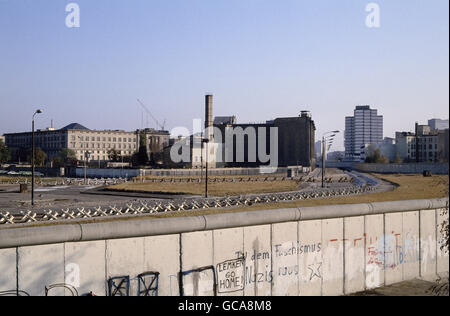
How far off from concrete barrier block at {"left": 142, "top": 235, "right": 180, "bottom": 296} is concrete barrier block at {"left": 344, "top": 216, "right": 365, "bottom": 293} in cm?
830

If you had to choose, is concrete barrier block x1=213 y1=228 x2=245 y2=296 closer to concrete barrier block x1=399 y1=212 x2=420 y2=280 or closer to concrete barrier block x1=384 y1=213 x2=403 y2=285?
concrete barrier block x1=384 y1=213 x2=403 y2=285

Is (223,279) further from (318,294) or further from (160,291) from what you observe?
(318,294)

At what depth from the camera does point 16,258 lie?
562 inches

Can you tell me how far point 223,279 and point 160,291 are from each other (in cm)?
257

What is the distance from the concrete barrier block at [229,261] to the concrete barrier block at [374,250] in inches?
276

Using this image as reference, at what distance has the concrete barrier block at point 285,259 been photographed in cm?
1955

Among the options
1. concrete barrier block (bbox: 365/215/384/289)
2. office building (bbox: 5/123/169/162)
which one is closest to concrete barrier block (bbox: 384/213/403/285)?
concrete barrier block (bbox: 365/215/384/289)

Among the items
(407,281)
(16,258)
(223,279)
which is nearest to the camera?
(16,258)

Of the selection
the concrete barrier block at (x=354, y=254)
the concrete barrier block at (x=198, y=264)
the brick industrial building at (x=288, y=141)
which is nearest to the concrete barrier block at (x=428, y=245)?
the concrete barrier block at (x=354, y=254)

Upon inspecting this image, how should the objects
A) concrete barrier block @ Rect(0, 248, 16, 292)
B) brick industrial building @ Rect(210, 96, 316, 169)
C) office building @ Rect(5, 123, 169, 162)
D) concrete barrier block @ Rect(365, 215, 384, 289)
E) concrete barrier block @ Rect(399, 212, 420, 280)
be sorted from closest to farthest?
concrete barrier block @ Rect(0, 248, 16, 292), concrete barrier block @ Rect(365, 215, 384, 289), concrete barrier block @ Rect(399, 212, 420, 280), office building @ Rect(5, 123, 169, 162), brick industrial building @ Rect(210, 96, 316, 169)

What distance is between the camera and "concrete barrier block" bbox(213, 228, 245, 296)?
59.5ft

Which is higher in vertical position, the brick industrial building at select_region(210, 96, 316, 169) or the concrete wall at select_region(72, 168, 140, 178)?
the brick industrial building at select_region(210, 96, 316, 169)

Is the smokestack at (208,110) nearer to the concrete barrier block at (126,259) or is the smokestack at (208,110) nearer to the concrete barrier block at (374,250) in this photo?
the concrete barrier block at (374,250)
